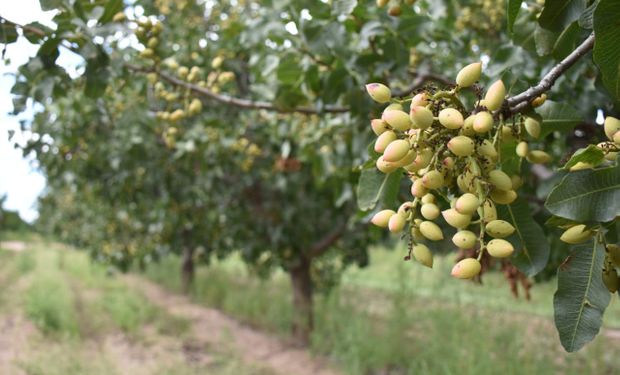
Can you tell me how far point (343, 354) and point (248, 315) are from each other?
85.0 inches

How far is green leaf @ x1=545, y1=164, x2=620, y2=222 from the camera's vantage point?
0.69 metres

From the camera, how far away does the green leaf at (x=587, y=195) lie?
0.69 metres

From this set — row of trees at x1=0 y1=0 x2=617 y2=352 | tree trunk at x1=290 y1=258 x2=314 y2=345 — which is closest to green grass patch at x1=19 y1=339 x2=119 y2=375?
row of trees at x1=0 y1=0 x2=617 y2=352

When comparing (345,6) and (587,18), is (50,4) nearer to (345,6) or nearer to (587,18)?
(345,6)

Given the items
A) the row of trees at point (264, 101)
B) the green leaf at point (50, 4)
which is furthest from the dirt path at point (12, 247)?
the green leaf at point (50, 4)

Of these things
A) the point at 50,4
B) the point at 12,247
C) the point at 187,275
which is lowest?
the point at 187,275

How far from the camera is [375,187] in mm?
932

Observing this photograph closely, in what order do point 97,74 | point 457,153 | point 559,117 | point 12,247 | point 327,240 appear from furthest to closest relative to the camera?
point 12,247
point 327,240
point 97,74
point 559,117
point 457,153

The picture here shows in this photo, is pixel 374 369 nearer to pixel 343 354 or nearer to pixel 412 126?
pixel 343 354

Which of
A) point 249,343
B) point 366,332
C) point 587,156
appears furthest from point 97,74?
point 249,343

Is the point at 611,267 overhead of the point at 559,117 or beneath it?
beneath

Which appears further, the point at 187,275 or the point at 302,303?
the point at 187,275

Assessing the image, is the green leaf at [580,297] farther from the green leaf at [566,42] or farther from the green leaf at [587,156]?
the green leaf at [566,42]

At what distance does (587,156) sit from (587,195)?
6 cm
